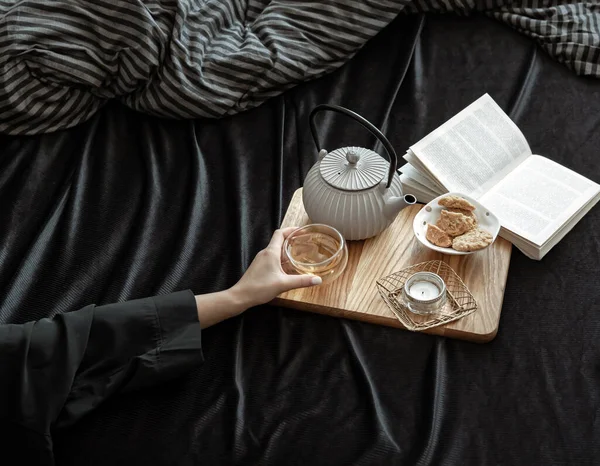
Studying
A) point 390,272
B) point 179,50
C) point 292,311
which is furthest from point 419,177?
point 179,50

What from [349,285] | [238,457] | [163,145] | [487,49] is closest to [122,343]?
[238,457]

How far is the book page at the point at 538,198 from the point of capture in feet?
3.67

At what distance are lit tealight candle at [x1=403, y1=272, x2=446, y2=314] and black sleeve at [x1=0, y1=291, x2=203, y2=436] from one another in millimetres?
298

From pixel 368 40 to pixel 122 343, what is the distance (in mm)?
→ 833

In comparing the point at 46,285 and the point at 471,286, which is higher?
the point at 471,286

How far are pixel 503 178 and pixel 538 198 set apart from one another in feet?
0.24

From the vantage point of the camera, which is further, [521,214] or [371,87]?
[371,87]

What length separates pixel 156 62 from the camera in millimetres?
1312

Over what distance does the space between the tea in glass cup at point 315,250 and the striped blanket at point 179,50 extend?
1.26 feet

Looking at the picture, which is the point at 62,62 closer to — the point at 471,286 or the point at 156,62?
the point at 156,62

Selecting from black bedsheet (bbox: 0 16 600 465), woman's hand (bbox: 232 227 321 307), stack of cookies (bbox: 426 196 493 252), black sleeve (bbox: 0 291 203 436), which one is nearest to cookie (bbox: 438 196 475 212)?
stack of cookies (bbox: 426 196 493 252)

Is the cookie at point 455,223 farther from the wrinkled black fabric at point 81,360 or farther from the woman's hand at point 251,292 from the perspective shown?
the wrinkled black fabric at point 81,360

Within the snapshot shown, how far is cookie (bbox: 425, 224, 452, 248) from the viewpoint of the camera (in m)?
1.09

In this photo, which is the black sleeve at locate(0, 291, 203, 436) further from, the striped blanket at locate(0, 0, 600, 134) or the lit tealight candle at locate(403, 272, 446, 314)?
the striped blanket at locate(0, 0, 600, 134)
